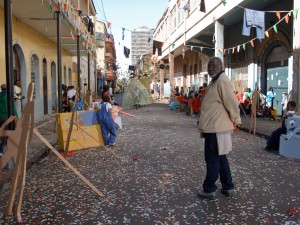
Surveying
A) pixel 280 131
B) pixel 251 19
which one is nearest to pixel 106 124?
pixel 280 131

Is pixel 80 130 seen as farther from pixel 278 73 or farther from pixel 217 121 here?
pixel 278 73

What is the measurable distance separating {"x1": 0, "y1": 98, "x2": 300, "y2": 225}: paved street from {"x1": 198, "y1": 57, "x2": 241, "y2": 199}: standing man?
0.41 metres

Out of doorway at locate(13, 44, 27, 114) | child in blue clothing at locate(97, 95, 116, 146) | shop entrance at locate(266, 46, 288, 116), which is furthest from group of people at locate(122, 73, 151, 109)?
child in blue clothing at locate(97, 95, 116, 146)

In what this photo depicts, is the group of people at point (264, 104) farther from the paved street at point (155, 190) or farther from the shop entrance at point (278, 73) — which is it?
the paved street at point (155, 190)

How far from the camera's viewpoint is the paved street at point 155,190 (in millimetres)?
4258

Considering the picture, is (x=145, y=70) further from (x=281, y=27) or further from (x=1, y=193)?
(x=1, y=193)

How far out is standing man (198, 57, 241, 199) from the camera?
480 centimetres

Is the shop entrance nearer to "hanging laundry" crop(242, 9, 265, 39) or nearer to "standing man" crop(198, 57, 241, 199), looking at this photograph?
"hanging laundry" crop(242, 9, 265, 39)

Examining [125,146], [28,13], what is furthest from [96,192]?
[28,13]

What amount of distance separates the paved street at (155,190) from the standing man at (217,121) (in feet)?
1.33

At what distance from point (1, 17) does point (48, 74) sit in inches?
295

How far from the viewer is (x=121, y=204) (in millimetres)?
4703

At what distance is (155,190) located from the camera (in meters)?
5.33

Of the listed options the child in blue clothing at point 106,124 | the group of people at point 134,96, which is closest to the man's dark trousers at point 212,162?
the child in blue clothing at point 106,124
